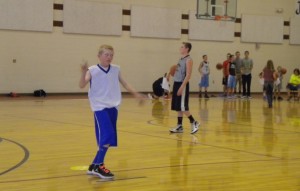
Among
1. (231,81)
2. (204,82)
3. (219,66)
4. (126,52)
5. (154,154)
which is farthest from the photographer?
(219,66)

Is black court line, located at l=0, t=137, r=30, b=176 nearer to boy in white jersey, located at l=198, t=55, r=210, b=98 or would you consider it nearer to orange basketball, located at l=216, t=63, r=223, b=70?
boy in white jersey, located at l=198, t=55, r=210, b=98

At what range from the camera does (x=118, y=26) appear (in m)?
26.0

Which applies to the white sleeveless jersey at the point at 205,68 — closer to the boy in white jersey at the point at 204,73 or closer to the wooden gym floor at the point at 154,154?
the boy in white jersey at the point at 204,73

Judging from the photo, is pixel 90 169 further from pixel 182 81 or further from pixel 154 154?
pixel 182 81

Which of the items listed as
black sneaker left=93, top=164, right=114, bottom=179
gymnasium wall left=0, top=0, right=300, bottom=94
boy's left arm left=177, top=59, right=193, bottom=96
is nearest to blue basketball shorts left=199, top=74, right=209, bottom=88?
gymnasium wall left=0, top=0, right=300, bottom=94

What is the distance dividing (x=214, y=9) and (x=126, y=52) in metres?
4.57

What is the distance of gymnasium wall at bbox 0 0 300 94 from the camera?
77.7ft

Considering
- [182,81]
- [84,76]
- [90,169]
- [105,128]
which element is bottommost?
[90,169]

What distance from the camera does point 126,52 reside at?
1040 inches

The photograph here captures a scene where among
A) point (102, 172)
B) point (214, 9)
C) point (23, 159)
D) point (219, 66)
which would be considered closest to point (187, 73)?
point (23, 159)

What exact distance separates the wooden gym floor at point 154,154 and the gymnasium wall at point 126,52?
815 cm

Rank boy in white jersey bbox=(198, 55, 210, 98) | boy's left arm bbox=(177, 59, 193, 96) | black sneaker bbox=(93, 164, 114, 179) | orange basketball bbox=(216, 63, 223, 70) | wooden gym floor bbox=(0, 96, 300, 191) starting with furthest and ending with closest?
orange basketball bbox=(216, 63, 223, 70)
boy in white jersey bbox=(198, 55, 210, 98)
boy's left arm bbox=(177, 59, 193, 96)
black sneaker bbox=(93, 164, 114, 179)
wooden gym floor bbox=(0, 96, 300, 191)

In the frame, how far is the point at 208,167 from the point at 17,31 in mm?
17018

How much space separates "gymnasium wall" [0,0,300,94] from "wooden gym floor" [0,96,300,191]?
815cm
